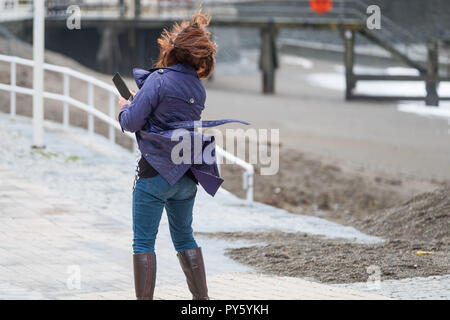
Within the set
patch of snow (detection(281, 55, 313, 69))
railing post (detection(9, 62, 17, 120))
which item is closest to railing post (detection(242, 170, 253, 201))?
railing post (detection(9, 62, 17, 120))

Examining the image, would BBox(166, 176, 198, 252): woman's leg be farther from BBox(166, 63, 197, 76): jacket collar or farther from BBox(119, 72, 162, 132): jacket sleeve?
BBox(166, 63, 197, 76): jacket collar

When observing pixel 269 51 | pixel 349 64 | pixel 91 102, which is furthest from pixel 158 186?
pixel 269 51

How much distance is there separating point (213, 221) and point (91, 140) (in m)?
4.55

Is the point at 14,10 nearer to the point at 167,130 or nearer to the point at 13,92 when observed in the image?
the point at 13,92

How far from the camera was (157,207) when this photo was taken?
17.5ft

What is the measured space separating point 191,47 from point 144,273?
1.31 m

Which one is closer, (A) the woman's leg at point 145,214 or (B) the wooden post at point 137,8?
(A) the woman's leg at point 145,214

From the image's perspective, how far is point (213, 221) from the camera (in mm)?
9352

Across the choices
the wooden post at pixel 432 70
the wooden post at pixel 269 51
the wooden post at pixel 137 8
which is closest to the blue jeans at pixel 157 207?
the wooden post at pixel 432 70

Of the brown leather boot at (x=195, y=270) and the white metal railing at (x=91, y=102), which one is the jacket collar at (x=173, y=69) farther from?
the white metal railing at (x=91, y=102)

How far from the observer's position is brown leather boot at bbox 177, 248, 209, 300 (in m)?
5.50

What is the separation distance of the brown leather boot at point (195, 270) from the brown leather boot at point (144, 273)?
0.21 metres

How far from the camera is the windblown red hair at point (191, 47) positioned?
5332 millimetres
